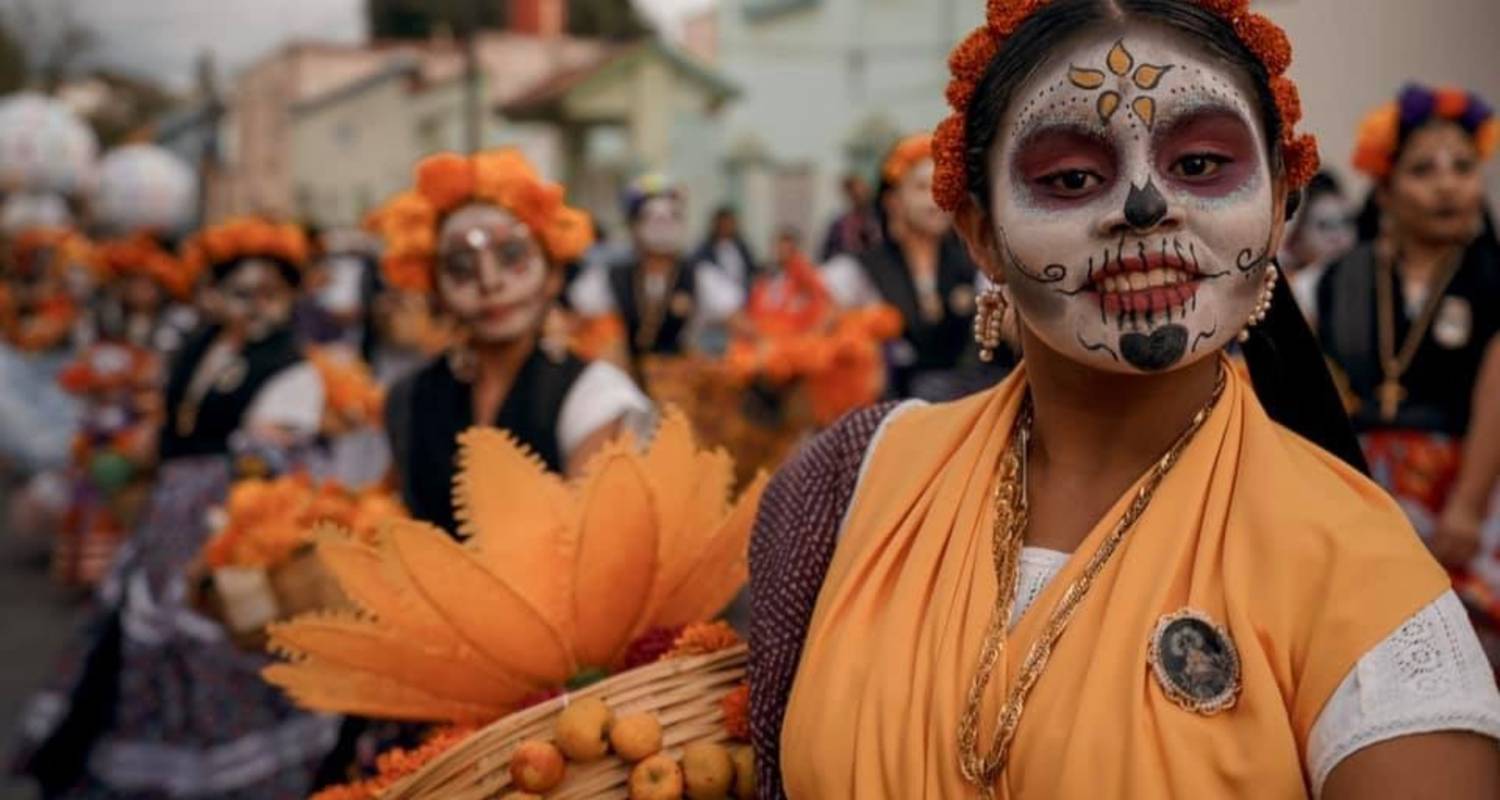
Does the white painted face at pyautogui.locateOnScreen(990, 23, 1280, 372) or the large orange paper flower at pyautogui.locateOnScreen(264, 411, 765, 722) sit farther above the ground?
the white painted face at pyautogui.locateOnScreen(990, 23, 1280, 372)

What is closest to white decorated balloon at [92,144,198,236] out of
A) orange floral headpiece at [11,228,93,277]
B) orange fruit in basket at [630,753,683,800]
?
orange floral headpiece at [11,228,93,277]

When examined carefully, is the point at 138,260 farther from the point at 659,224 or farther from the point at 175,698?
the point at 175,698

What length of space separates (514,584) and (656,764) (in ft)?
1.46

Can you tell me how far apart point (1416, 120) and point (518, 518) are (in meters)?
3.33

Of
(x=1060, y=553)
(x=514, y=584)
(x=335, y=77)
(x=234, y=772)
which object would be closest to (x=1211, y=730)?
(x=1060, y=553)

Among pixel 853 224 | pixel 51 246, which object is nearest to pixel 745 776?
pixel 853 224

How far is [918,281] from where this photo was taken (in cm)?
670

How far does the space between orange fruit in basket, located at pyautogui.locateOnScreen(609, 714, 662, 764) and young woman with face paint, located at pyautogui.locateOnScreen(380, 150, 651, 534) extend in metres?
1.68

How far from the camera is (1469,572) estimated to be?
4879 millimetres

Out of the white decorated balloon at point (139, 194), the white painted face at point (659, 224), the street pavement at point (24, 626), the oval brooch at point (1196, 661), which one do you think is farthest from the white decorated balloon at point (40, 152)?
the oval brooch at point (1196, 661)

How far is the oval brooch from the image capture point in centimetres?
173

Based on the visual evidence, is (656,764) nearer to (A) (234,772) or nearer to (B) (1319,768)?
(B) (1319,768)

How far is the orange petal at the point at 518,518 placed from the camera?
2586 millimetres

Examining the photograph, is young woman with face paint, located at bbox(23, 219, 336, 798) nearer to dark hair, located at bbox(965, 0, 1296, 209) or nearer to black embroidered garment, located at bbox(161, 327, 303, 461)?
black embroidered garment, located at bbox(161, 327, 303, 461)
